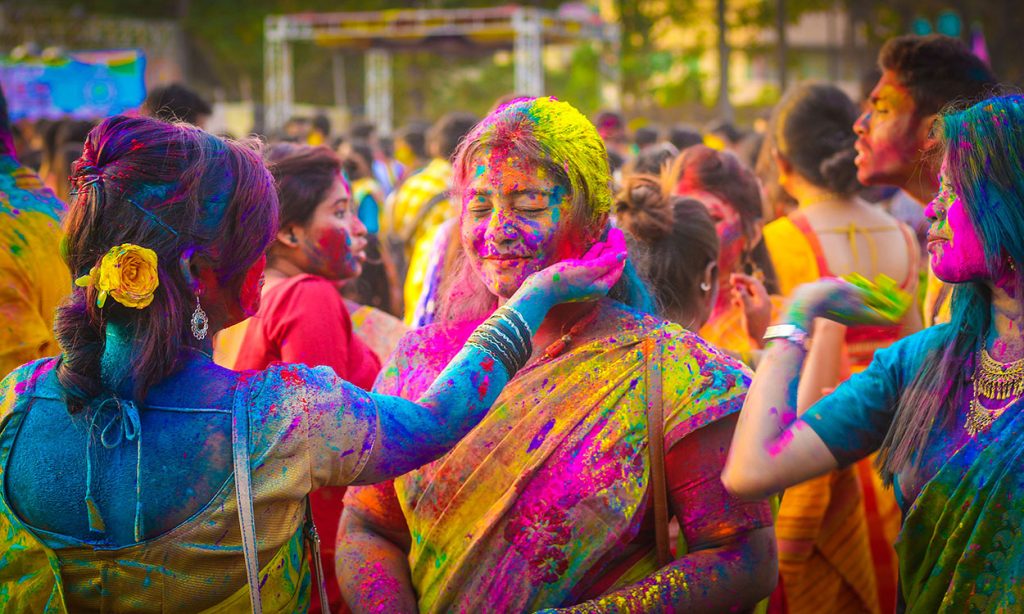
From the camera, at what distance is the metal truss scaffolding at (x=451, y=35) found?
57.1ft

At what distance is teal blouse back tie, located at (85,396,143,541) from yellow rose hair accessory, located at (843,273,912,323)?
4.65 ft

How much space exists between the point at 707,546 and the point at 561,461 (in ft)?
1.19

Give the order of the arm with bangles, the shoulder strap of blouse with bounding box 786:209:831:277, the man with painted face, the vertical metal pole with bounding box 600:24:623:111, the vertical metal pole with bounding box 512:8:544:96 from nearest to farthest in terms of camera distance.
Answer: the arm with bangles < the man with painted face < the shoulder strap of blouse with bounding box 786:209:831:277 < the vertical metal pole with bounding box 512:8:544:96 < the vertical metal pole with bounding box 600:24:623:111

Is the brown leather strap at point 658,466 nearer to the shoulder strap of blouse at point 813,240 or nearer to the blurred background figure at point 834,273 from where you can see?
the blurred background figure at point 834,273

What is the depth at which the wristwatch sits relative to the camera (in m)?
2.17

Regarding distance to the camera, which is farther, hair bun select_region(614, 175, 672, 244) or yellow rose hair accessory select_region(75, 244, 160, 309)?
hair bun select_region(614, 175, 672, 244)

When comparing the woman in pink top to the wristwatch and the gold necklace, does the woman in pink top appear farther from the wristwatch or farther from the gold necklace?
the gold necklace

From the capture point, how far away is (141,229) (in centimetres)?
196

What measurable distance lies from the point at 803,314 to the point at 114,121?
1.39 meters

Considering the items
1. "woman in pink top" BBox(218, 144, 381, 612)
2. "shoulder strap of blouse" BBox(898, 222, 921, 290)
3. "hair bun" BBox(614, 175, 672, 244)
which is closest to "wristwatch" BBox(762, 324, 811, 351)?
"hair bun" BBox(614, 175, 672, 244)

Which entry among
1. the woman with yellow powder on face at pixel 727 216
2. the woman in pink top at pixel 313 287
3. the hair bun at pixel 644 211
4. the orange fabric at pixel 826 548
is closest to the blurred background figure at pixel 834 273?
the orange fabric at pixel 826 548

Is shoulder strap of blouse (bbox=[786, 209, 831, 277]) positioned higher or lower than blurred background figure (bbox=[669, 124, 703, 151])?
lower

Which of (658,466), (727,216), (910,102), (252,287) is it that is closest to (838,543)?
(727,216)

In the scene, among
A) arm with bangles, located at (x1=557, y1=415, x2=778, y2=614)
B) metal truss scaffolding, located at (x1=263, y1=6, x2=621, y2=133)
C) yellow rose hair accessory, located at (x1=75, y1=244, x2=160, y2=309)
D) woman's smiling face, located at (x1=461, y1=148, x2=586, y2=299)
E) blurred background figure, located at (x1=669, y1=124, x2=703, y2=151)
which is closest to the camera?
yellow rose hair accessory, located at (x1=75, y1=244, x2=160, y2=309)
